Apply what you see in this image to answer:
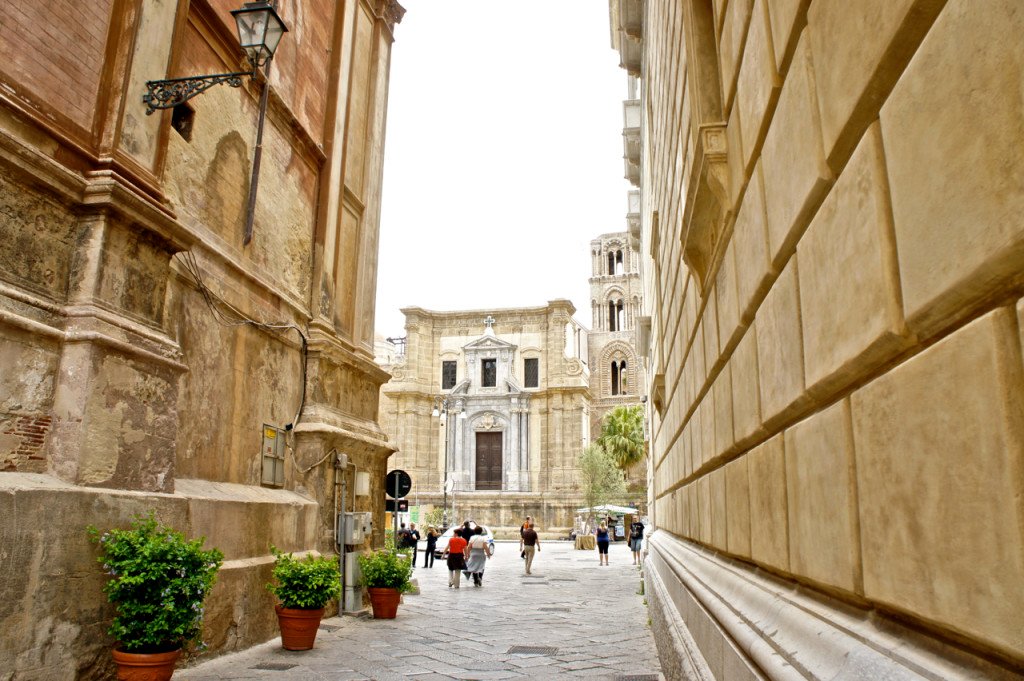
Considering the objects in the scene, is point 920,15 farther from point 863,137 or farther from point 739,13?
point 739,13

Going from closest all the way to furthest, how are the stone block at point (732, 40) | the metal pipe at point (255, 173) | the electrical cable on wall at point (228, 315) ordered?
the stone block at point (732, 40) → the electrical cable on wall at point (228, 315) → the metal pipe at point (255, 173)

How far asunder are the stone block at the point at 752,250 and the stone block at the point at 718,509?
120 centimetres

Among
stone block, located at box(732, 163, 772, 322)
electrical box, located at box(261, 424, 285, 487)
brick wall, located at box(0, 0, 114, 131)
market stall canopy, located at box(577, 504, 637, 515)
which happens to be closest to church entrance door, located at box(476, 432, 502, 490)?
market stall canopy, located at box(577, 504, 637, 515)

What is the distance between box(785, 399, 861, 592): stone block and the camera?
5.76 ft

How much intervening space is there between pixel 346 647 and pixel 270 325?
395cm

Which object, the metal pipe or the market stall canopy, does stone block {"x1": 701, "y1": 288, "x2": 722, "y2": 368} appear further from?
the market stall canopy

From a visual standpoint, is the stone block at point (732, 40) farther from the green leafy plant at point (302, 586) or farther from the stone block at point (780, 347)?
the green leafy plant at point (302, 586)

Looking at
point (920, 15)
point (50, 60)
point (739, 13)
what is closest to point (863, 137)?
point (920, 15)

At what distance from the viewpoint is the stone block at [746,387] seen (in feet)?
9.41

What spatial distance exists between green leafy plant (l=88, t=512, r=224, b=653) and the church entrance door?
40464mm

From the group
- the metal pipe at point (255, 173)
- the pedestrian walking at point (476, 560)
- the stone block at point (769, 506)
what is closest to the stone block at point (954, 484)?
the stone block at point (769, 506)

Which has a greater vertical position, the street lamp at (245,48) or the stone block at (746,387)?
the street lamp at (245,48)

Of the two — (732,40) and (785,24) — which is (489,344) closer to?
(732,40)

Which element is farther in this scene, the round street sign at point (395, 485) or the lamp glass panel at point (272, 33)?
the round street sign at point (395, 485)
